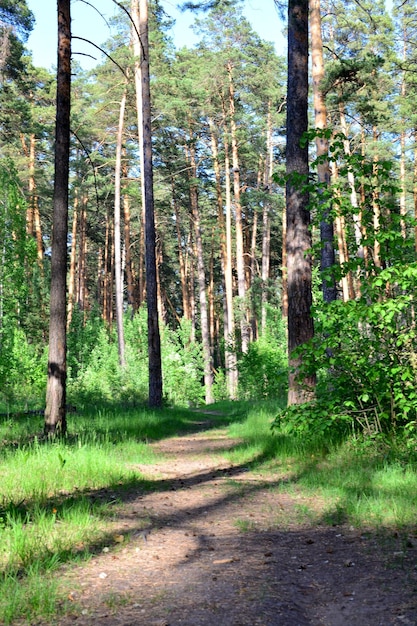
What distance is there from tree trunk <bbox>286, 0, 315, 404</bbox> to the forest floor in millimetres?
3026

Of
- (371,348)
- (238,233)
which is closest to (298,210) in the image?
(371,348)

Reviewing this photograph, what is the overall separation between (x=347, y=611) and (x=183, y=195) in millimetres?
32041

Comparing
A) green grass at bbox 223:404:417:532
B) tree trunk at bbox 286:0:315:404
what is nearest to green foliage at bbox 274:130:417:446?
green grass at bbox 223:404:417:532

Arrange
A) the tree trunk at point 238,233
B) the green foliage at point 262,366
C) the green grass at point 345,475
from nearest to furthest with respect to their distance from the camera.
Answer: the green grass at point 345,475 → the green foliage at point 262,366 → the tree trunk at point 238,233

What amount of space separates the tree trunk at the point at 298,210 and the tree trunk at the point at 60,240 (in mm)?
3429

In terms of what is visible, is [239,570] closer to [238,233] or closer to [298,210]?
[298,210]

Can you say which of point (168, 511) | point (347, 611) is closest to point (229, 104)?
point (168, 511)

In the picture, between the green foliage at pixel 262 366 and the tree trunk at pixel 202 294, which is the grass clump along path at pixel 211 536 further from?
the tree trunk at pixel 202 294

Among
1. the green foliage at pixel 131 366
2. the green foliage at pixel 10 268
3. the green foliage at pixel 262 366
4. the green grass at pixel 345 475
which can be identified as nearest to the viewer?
the green grass at pixel 345 475

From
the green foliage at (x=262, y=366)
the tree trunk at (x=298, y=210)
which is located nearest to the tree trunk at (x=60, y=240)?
the tree trunk at (x=298, y=210)

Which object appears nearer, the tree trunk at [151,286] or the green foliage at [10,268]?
the tree trunk at [151,286]

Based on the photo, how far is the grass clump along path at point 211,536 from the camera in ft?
9.84

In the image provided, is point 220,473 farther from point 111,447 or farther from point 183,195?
point 183,195

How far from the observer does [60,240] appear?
8383mm
